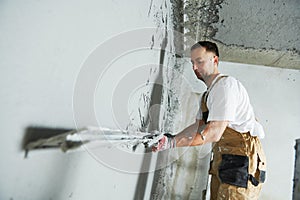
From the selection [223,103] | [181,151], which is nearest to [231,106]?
[223,103]

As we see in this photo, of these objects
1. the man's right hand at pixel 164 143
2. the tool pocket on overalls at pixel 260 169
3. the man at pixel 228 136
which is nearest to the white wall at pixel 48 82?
the man's right hand at pixel 164 143

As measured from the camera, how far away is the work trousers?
1.38 meters

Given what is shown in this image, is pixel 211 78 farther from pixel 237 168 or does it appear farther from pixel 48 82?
pixel 48 82

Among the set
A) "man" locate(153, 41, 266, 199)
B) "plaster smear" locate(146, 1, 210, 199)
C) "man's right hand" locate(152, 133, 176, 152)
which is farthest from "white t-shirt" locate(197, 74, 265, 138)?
"plaster smear" locate(146, 1, 210, 199)

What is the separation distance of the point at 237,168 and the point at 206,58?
672mm

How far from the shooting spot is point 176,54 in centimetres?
215

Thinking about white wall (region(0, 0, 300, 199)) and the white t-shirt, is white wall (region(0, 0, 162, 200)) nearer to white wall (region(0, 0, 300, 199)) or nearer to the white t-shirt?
white wall (region(0, 0, 300, 199))

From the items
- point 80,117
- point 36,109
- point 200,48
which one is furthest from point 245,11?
point 36,109

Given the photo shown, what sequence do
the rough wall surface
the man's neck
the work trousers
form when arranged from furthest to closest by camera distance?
the rough wall surface, the man's neck, the work trousers

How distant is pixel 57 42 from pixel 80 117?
197 mm

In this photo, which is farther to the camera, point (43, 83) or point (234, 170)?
point (234, 170)

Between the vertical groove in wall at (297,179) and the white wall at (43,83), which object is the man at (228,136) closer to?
the vertical groove in wall at (297,179)

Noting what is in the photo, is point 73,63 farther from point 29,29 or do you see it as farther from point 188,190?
point 188,190

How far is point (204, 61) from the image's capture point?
1592 mm
